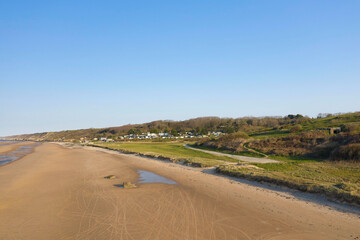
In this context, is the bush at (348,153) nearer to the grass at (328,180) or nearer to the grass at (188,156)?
the grass at (328,180)

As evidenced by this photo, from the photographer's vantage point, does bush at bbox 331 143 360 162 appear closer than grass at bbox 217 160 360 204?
No

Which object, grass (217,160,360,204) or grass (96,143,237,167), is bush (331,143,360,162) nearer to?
grass (217,160,360,204)

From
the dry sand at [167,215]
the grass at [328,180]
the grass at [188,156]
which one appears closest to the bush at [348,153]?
the grass at [328,180]

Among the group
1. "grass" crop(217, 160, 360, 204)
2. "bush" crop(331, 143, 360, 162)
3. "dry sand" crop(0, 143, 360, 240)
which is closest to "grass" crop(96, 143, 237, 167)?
"grass" crop(217, 160, 360, 204)

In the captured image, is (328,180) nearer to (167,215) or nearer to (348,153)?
(348,153)

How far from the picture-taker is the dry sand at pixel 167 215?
7156 mm

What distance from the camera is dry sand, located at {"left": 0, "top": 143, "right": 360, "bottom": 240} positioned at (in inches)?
282

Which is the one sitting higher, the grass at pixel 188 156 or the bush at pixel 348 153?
the bush at pixel 348 153

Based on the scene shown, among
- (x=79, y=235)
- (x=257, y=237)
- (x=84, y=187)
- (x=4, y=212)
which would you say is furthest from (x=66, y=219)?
(x=257, y=237)

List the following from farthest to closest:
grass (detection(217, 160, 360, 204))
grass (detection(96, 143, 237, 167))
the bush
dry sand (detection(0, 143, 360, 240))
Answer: grass (detection(96, 143, 237, 167)) < the bush < grass (detection(217, 160, 360, 204)) < dry sand (detection(0, 143, 360, 240))

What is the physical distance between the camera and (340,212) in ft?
27.7

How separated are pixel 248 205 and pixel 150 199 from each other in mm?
4781

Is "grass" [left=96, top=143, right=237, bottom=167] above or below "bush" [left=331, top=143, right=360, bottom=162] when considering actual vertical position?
below

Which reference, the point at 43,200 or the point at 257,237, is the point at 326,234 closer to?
the point at 257,237
